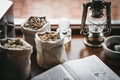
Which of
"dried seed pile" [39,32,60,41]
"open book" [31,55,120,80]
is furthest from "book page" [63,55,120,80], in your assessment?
"dried seed pile" [39,32,60,41]

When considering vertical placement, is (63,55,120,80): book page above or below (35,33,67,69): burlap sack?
below

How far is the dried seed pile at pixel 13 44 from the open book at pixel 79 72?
0.13 metres

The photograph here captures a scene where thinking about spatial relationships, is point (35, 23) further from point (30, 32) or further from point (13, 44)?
point (13, 44)

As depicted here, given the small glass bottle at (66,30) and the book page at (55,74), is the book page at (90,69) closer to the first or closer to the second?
the book page at (55,74)

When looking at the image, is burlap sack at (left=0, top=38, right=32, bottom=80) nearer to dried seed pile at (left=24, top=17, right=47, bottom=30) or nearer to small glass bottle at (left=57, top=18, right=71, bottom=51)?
dried seed pile at (left=24, top=17, right=47, bottom=30)

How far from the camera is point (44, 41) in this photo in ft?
3.01

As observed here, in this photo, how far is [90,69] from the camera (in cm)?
96

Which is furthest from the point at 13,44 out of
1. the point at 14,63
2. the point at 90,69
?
the point at 90,69

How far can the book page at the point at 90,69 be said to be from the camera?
914 millimetres

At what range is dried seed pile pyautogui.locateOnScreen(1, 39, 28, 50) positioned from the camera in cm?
86

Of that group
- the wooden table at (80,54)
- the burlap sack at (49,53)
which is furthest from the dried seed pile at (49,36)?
the wooden table at (80,54)

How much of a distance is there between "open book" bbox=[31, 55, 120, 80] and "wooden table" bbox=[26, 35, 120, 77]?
0.05 metres

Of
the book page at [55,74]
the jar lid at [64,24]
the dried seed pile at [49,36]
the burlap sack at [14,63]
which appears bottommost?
the book page at [55,74]

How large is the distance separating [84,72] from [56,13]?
89cm
